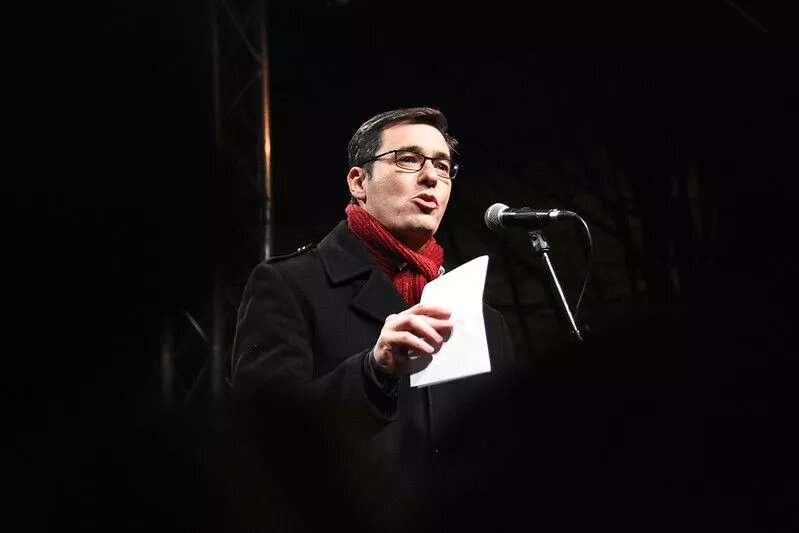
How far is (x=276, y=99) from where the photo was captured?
3.26 metres

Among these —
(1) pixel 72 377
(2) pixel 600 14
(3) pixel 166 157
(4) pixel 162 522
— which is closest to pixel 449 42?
(2) pixel 600 14

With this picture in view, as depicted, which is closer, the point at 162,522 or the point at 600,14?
the point at 162,522

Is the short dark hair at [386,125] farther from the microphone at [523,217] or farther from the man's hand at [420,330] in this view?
the man's hand at [420,330]

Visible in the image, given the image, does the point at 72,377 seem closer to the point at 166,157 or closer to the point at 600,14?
the point at 166,157

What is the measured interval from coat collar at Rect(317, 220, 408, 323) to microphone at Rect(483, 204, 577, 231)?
208 mm

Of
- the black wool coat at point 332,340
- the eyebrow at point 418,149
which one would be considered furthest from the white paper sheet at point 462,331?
the eyebrow at point 418,149

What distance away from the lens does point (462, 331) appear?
39.3 inches

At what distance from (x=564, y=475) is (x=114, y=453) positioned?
714 millimetres

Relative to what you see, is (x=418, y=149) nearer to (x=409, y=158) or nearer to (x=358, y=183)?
(x=409, y=158)

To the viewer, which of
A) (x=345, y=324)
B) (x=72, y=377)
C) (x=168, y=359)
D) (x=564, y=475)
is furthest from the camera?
(x=168, y=359)

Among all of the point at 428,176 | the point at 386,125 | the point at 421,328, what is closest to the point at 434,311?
the point at 421,328

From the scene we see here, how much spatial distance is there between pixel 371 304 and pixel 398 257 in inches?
4.1

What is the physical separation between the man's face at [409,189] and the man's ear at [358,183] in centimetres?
3

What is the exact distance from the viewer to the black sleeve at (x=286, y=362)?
3.63ft
